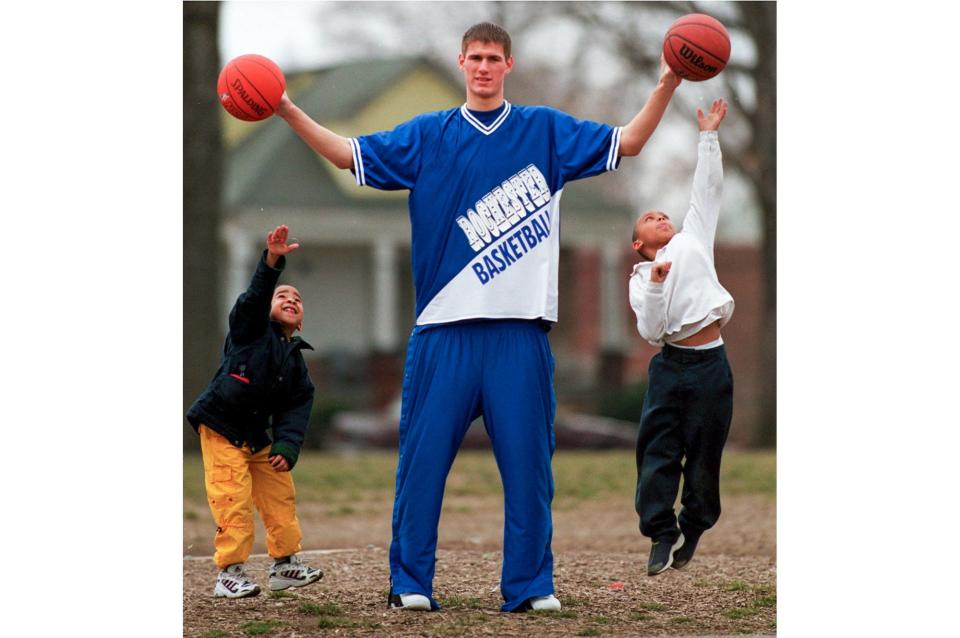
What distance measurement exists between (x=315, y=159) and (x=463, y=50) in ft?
60.2

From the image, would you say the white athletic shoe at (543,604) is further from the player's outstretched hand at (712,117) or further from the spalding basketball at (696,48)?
the spalding basketball at (696,48)

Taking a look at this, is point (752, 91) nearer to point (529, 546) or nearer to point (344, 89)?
point (344, 89)

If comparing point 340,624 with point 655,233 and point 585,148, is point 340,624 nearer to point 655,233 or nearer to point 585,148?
point 655,233

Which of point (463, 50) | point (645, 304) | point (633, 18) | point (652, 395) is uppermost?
point (633, 18)

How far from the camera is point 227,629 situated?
234 inches

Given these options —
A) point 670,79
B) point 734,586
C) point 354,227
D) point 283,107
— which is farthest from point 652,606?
point 354,227

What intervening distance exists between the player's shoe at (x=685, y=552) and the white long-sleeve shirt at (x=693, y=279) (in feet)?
3.12

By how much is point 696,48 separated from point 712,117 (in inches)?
15.9

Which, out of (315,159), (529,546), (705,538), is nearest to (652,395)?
(529,546)

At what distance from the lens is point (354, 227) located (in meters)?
23.2

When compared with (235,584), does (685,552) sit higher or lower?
higher

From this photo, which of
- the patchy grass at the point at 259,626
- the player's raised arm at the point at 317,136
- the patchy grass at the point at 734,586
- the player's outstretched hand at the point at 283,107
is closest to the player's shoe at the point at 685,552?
the patchy grass at the point at 734,586

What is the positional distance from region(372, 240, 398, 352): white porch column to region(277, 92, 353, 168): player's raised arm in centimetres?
1720

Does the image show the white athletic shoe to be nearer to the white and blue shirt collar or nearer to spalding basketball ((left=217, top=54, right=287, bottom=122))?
the white and blue shirt collar
